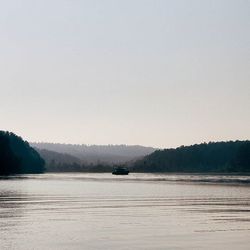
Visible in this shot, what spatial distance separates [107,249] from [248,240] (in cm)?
1191

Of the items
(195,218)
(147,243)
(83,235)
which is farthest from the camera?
(195,218)

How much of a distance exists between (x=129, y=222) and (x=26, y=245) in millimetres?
17258

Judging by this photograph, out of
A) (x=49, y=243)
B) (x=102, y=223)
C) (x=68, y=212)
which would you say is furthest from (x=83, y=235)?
(x=68, y=212)

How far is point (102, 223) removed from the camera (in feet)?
188

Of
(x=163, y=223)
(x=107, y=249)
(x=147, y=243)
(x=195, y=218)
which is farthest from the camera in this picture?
(x=195, y=218)

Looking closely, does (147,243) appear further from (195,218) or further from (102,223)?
(195,218)

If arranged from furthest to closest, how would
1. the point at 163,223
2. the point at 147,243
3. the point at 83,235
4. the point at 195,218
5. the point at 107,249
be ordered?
the point at 195,218, the point at 163,223, the point at 83,235, the point at 147,243, the point at 107,249

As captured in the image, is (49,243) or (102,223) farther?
(102,223)

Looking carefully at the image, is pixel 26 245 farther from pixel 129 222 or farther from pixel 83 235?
pixel 129 222

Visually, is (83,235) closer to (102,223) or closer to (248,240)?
(102,223)

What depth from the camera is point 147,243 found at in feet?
144

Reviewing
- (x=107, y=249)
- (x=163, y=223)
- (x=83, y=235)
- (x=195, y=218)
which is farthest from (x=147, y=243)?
(x=195, y=218)

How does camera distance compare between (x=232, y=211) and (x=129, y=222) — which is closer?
(x=129, y=222)

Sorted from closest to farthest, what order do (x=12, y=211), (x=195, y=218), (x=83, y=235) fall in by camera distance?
(x=83, y=235)
(x=195, y=218)
(x=12, y=211)
